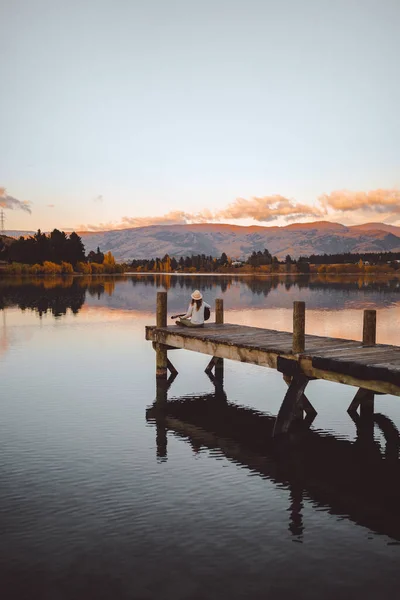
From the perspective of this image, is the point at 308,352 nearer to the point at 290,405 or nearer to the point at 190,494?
the point at 290,405

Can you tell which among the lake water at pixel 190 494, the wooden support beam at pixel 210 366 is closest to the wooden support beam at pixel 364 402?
the lake water at pixel 190 494

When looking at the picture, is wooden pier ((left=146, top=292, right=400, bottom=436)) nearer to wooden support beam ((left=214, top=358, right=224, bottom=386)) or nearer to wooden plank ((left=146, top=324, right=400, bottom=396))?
wooden plank ((left=146, top=324, right=400, bottom=396))

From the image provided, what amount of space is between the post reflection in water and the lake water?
47mm

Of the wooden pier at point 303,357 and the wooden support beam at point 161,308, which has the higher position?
the wooden support beam at point 161,308

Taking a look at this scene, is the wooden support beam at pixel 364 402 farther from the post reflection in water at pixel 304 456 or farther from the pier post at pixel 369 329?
the pier post at pixel 369 329

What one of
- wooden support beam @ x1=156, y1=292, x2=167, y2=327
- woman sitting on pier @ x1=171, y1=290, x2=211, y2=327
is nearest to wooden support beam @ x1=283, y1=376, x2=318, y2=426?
woman sitting on pier @ x1=171, y1=290, x2=211, y2=327

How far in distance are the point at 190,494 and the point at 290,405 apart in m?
5.05

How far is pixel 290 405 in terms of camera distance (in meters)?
16.9

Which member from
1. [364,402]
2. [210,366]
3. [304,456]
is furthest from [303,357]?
[210,366]

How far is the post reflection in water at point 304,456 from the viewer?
1230 cm

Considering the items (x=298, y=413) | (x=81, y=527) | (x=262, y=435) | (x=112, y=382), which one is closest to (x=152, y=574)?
(x=81, y=527)

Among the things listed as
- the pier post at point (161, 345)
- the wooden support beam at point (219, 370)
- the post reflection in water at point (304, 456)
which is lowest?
the post reflection in water at point (304, 456)

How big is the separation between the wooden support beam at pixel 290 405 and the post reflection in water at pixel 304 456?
1.17 feet

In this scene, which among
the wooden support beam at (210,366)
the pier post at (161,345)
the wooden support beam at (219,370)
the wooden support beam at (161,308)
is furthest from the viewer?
the wooden support beam at (210,366)
